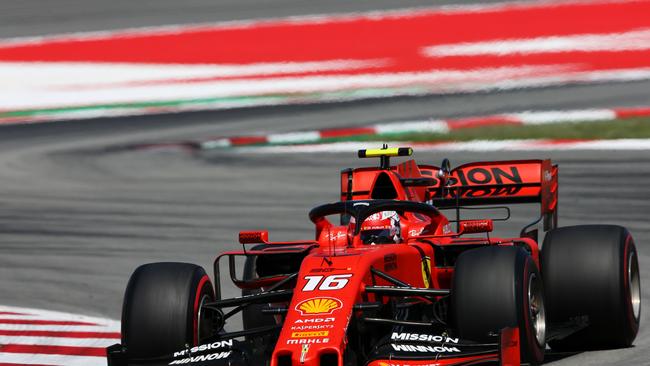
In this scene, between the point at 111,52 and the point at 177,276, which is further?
the point at 111,52

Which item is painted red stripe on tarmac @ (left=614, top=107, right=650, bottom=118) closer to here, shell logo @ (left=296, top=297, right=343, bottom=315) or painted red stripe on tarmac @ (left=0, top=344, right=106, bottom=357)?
painted red stripe on tarmac @ (left=0, top=344, right=106, bottom=357)

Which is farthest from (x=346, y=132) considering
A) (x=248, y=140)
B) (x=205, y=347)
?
(x=205, y=347)

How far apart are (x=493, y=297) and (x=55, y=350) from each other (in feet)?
13.7

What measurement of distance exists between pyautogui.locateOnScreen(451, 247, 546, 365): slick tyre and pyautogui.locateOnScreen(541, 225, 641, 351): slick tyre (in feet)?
3.63

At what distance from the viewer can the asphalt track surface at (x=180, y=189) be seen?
14.1 m

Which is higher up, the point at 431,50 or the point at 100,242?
the point at 431,50

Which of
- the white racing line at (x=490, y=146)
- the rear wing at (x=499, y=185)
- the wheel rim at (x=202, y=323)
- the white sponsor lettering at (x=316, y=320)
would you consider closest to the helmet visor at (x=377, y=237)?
the wheel rim at (x=202, y=323)

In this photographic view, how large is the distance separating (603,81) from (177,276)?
1301 cm

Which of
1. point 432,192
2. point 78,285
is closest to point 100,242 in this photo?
point 78,285

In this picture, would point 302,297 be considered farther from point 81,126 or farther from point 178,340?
point 81,126

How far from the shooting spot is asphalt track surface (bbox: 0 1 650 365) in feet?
46.2

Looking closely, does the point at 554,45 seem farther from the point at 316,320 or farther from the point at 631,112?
the point at 316,320

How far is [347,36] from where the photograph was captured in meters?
23.5

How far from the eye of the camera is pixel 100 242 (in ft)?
49.7
